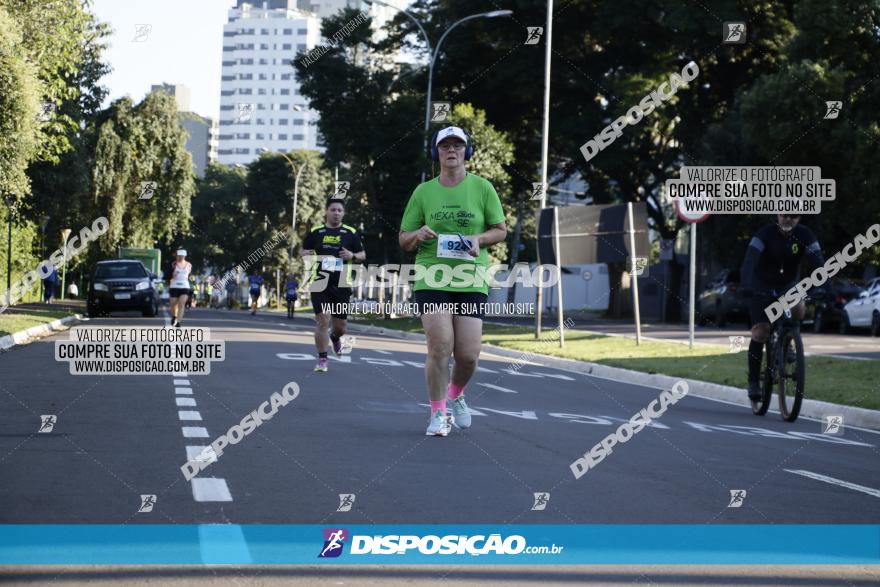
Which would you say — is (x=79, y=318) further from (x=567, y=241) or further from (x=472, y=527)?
(x=472, y=527)

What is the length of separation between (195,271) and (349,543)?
90.6 m

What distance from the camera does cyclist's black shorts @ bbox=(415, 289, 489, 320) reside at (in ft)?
30.9

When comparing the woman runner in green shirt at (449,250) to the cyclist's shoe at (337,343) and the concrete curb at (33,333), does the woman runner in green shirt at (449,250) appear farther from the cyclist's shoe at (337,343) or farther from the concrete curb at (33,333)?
the concrete curb at (33,333)

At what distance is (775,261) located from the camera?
12.6 meters

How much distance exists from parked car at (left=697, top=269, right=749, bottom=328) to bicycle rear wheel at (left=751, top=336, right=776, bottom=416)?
25.7 m

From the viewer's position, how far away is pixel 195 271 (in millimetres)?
94312

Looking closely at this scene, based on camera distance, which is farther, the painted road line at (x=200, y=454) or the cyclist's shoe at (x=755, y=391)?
the cyclist's shoe at (x=755, y=391)

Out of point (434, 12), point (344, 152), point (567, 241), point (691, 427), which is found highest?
point (434, 12)

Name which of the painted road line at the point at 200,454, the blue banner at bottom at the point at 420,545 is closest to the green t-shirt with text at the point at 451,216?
the painted road line at the point at 200,454

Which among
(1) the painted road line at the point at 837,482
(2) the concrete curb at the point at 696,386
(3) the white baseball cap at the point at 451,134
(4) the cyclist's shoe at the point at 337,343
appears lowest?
(2) the concrete curb at the point at 696,386

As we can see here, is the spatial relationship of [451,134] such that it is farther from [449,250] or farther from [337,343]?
[337,343]

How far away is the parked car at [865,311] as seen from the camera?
3245cm

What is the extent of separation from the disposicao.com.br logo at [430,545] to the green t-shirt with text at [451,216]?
3.84 metres

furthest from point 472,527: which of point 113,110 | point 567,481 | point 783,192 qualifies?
point 113,110
